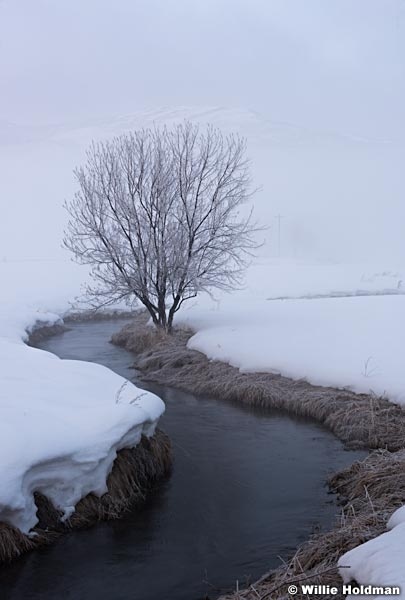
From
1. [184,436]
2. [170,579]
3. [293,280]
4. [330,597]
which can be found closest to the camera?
[330,597]

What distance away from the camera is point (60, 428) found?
7.24m

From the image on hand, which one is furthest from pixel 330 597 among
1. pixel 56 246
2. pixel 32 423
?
pixel 56 246

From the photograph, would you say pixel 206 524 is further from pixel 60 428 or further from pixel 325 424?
pixel 325 424

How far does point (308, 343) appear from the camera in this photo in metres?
14.7

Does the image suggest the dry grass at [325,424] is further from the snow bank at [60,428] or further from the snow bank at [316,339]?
the snow bank at [60,428]

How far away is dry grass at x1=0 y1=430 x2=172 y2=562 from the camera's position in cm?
623

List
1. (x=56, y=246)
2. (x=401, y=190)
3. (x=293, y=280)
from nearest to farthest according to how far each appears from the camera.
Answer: (x=293, y=280)
(x=56, y=246)
(x=401, y=190)

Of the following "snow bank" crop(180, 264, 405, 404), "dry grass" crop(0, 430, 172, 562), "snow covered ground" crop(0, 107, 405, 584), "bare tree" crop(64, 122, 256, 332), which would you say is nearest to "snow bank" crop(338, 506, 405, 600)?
"snow covered ground" crop(0, 107, 405, 584)

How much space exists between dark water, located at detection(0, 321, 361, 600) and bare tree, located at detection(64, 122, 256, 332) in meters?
8.59

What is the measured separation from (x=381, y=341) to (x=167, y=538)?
8722mm

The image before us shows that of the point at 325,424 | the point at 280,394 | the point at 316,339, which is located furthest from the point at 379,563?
the point at 316,339

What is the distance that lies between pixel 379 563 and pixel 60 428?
14.6 feet

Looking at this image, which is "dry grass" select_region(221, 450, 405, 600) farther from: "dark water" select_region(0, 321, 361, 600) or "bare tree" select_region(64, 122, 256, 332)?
"bare tree" select_region(64, 122, 256, 332)

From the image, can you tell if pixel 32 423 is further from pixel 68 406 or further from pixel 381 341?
pixel 381 341
